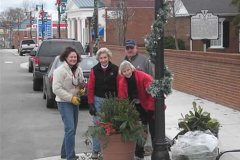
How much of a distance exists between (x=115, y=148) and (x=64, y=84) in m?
1.34

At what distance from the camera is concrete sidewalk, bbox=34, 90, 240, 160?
8.36 m

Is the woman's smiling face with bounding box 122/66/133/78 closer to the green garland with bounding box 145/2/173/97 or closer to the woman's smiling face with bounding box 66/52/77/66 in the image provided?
the green garland with bounding box 145/2/173/97

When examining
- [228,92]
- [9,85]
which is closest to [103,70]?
[228,92]

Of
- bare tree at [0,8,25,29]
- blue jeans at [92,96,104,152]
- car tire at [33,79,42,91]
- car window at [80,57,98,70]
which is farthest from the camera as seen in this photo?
bare tree at [0,8,25,29]

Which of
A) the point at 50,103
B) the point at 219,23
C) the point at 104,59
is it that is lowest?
the point at 50,103

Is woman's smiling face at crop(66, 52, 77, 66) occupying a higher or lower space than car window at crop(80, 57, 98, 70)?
higher

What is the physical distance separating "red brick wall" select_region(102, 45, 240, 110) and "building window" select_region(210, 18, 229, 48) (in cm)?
1656

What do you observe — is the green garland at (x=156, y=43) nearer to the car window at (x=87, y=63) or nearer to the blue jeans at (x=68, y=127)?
the blue jeans at (x=68, y=127)

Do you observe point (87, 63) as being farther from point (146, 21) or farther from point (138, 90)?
point (146, 21)

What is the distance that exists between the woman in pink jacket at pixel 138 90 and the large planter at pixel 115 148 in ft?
2.01

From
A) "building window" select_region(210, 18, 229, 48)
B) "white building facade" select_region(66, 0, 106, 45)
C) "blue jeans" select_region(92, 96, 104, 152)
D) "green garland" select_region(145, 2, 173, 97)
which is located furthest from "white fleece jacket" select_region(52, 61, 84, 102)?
"white building facade" select_region(66, 0, 106, 45)

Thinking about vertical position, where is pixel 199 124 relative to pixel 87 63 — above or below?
below

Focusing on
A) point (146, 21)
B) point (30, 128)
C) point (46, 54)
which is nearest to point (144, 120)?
point (30, 128)

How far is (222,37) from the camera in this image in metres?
34.4
